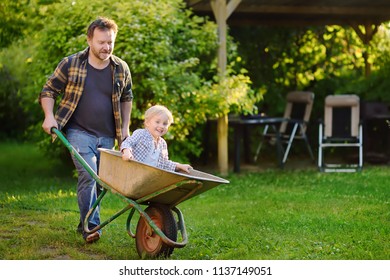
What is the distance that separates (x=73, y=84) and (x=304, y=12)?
236 inches

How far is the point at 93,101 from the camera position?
5641mm

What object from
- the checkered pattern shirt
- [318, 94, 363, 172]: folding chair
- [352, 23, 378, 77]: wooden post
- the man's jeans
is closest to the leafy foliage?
[318, 94, 363, 172]: folding chair

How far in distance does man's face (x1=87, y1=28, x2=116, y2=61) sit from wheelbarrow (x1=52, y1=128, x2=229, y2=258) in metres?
0.61

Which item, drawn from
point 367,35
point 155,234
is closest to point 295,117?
point 367,35

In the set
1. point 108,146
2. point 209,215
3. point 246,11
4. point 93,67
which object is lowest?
point 209,215

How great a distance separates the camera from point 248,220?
265 inches

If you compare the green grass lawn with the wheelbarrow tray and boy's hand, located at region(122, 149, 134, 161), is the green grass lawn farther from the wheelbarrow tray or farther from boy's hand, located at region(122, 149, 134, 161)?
boy's hand, located at region(122, 149, 134, 161)

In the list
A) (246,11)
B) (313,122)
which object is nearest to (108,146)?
(246,11)

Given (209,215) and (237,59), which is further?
(237,59)

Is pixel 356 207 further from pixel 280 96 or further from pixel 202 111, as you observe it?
pixel 280 96

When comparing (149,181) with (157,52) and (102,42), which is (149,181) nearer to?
(102,42)

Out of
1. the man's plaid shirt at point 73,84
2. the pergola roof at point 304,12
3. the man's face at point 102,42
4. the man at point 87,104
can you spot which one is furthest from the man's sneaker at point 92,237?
the pergola roof at point 304,12

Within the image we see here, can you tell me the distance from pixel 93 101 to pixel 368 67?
740 cm
